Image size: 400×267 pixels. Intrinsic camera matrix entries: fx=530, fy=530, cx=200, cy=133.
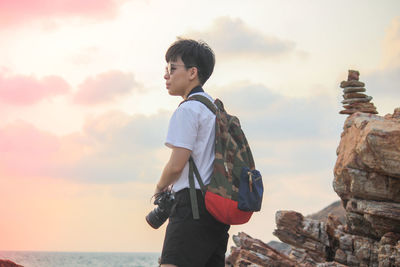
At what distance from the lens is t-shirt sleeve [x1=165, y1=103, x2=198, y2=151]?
17.4ft

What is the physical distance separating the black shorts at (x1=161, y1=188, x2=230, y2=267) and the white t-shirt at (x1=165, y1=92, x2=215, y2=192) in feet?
0.66

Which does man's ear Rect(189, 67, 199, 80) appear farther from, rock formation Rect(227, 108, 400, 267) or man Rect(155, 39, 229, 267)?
rock formation Rect(227, 108, 400, 267)

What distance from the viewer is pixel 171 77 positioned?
5.79 metres

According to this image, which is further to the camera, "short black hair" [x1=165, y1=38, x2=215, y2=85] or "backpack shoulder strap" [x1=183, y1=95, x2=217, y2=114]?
"short black hair" [x1=165, y1=38, x2=215, y2=85]

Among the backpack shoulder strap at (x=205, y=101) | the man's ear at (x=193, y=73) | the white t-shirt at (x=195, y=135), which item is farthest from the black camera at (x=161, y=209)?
the man's ear at (x=193, y=73)

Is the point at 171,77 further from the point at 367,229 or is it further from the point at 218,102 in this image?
the point at 367,229

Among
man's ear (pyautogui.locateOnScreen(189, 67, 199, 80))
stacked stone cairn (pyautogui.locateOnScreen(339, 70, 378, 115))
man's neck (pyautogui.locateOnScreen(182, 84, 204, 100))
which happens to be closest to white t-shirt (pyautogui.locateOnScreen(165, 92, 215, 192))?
man's neck (pyautogui.locateOnScreen(182, 84, 204, 100))

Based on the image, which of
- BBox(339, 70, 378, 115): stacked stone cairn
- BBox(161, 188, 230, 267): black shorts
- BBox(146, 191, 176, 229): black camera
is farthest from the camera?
BBox(339, 70, 378, 115): stacked stone cairn

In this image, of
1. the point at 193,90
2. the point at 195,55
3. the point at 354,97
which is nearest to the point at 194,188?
the point at 193,90

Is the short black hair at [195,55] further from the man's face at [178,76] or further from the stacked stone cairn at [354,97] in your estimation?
the stacked stone cairn at [354,97]

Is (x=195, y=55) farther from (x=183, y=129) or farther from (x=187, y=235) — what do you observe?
(x=187, y=235)

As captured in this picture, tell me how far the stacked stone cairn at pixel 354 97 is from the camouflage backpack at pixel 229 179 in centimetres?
1495

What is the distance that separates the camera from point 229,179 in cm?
542

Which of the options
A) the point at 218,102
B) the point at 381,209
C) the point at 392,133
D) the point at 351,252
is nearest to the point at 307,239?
the point at 351,252
